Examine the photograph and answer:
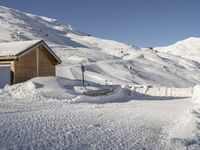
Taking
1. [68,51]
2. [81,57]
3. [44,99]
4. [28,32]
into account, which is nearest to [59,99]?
[44,99]

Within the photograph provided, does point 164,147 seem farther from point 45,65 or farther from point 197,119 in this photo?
point 45,65

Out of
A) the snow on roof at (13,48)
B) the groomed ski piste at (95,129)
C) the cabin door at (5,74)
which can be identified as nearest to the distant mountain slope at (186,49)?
the snow on roof at (13,48)

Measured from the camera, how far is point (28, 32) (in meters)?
113

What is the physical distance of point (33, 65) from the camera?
31984 millimetres

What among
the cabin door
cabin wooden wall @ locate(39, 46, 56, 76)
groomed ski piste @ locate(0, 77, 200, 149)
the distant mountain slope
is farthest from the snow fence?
the distant mountain slope

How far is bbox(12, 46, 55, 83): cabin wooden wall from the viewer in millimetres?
30109

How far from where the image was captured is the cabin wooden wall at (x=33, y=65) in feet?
98.8

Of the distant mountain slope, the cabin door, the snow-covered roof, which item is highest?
the distant mountain slope

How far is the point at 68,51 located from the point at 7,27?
3499 centimetres

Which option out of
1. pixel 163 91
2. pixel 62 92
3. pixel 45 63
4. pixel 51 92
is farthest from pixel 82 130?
pixel 163 91

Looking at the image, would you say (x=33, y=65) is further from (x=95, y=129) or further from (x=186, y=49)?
(x=186, y=49)

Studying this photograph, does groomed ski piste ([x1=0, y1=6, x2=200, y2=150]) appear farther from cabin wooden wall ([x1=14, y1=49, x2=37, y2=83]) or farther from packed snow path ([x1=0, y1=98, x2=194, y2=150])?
cabin wooden wall ([x1=14, y1=49, x2=37, y2=83])

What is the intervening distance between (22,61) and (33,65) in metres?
1.74

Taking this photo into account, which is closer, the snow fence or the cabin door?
the cabin door
